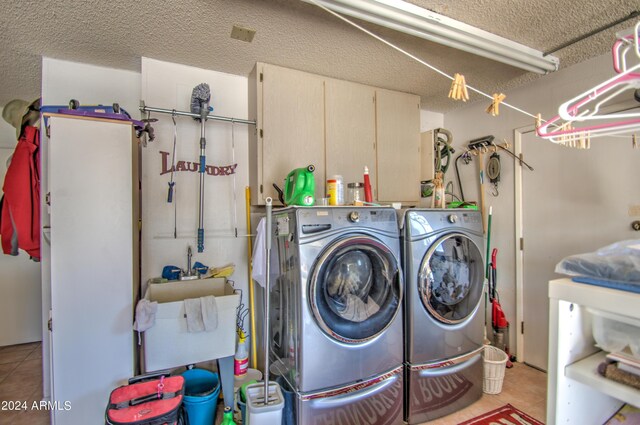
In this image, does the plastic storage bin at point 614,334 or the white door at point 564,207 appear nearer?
the plastic storage bin at point 614,334

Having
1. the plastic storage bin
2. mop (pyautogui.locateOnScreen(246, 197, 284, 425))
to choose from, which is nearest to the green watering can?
mop (pyautogui.locateOnScreen(246, 197, 284, 425))

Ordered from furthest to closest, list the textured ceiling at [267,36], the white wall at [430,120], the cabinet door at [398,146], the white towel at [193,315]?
the white wall at [430,120] → the cabinet door at [398,146] → the white towel at [193,315] → the textured ceiling at [267,36]

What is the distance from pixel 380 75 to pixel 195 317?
7.47ft

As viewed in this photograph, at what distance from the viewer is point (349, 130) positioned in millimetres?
2635

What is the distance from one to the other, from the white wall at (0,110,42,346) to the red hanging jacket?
1.55 meters

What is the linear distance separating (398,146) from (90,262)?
8.23 feet

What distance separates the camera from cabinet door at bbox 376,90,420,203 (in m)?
2.79

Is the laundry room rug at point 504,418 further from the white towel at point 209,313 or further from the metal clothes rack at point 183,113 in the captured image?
the metal clothes rack at point 183,113

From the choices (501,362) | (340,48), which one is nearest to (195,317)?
(340,48)

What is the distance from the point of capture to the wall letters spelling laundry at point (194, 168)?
2.31 m

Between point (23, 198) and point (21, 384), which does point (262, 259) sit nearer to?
point (23, 198)

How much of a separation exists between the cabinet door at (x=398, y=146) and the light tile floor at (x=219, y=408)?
Result: 65.8 inches

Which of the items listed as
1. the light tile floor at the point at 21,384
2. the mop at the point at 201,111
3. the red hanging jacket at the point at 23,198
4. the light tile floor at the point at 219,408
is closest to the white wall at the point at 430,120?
the mop at the point at 201,111

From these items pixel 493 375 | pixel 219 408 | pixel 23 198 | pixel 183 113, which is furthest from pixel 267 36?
pixel 493 375
